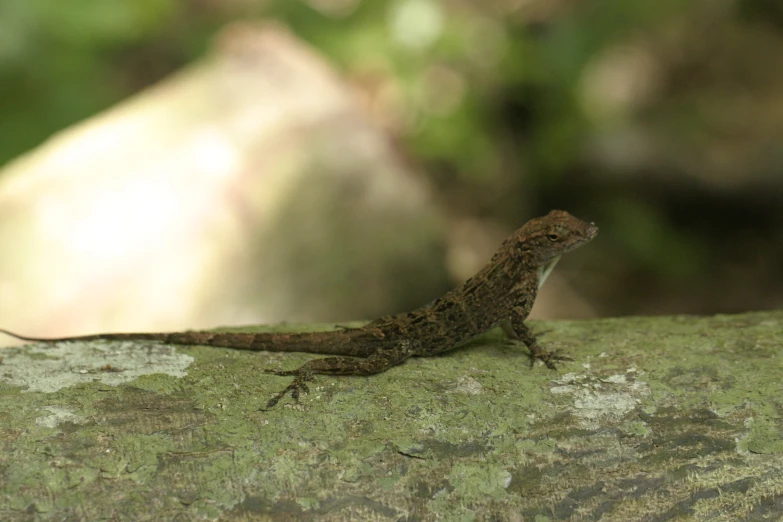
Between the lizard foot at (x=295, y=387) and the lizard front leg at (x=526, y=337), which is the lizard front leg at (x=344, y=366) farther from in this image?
the lizard front leg at (x=526, y=337)

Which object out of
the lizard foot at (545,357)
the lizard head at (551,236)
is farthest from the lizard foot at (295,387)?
the lizard head at (551,236)

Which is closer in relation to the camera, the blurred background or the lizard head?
the lizard head

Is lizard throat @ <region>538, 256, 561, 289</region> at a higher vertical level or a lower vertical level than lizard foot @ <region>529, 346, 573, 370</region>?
higher

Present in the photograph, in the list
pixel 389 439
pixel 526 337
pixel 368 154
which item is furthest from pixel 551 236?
pixel 368 154

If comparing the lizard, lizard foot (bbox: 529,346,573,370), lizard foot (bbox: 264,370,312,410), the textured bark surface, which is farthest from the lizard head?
lizard foot (bbox: 264,370,312,410)

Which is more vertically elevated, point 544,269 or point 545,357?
point 544,269

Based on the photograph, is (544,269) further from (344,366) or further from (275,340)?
(275,340)

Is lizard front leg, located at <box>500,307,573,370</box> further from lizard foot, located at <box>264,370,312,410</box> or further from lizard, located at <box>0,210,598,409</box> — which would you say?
lizard foot, located at <box>264,370,312,410</box>
